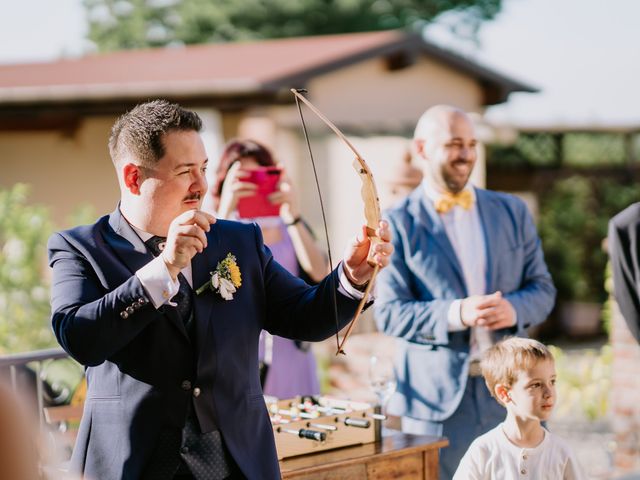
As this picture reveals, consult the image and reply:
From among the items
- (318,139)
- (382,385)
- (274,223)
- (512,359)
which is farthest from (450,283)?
(318,139)

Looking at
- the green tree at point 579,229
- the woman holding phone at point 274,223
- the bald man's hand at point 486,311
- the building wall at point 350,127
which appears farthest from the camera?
the green tree at point 579,229

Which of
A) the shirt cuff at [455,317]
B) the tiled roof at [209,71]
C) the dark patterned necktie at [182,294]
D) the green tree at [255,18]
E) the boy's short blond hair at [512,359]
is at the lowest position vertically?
the boy's short blond hair at [512,359]

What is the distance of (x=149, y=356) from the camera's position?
2.70 m

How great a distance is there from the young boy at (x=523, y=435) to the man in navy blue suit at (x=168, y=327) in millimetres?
861

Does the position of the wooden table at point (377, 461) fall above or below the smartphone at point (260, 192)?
below

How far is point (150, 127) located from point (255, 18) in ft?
83.3

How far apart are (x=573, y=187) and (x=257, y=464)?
13563 millimetres

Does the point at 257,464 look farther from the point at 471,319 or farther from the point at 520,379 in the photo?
the point at 471,319

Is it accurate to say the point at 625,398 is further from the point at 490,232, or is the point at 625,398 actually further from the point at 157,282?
the point at 157,282

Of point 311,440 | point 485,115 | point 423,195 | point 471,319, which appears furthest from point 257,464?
point 485,115

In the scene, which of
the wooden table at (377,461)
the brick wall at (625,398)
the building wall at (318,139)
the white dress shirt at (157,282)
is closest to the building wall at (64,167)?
the building wall at (318,139)

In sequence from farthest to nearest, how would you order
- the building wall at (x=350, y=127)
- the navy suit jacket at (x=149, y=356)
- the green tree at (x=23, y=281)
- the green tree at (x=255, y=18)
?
the green tree at (x=255, y=18), the building wall at (x=350, y=127), the green tree at (x=23, y=281), the navy suit jacket at (x=149, y=356)

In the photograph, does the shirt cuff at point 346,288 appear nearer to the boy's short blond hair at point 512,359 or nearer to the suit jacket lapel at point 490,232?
the boy's short blond hair at point 512,359

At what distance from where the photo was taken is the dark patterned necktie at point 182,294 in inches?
108
